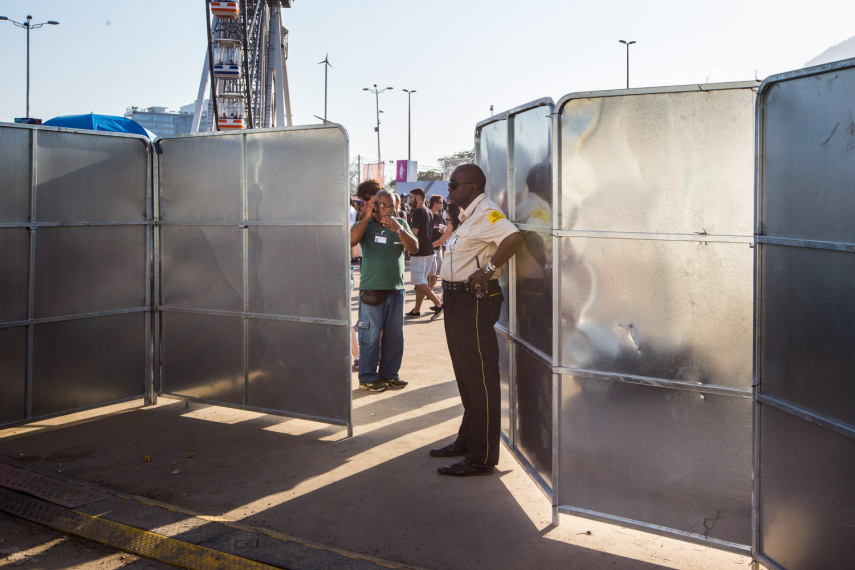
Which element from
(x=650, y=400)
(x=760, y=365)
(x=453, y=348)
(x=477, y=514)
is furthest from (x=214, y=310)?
(x=760, y=365)

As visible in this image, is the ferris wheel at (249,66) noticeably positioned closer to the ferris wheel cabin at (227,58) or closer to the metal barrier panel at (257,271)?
the ferris wheel cabin at (227,58)

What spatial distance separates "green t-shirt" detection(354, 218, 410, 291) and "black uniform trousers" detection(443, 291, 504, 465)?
218cm

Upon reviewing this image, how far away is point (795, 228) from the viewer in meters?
3.07

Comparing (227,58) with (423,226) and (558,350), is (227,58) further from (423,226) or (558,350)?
(558,350)

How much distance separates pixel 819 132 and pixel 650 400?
1.52 metres

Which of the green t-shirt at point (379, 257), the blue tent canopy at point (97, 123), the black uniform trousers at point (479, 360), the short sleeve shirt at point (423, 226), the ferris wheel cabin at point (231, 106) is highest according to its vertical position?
the ferris wheel cabin at point (231, 106)

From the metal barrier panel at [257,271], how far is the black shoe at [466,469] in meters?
1.12

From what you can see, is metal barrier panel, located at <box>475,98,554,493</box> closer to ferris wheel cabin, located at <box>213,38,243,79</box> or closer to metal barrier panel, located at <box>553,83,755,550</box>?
metal barrier panel, located at <box>553,83,755,550</box>

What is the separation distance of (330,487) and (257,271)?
211 centimetres

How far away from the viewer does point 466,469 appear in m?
5.02

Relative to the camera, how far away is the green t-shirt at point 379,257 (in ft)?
23.5

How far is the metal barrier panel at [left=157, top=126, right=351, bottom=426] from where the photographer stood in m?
5.77

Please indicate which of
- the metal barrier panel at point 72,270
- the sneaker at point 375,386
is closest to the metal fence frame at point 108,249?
the metal barrier panel at point 72,270

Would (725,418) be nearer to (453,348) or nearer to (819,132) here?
(819,132)
